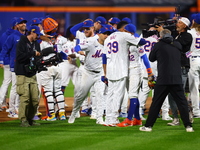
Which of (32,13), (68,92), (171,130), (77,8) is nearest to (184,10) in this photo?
(77,8)

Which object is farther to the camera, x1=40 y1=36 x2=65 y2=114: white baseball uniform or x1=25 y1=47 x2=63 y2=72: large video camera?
x1=40 y1=36 x2=65 y2=114: white baseball uniform

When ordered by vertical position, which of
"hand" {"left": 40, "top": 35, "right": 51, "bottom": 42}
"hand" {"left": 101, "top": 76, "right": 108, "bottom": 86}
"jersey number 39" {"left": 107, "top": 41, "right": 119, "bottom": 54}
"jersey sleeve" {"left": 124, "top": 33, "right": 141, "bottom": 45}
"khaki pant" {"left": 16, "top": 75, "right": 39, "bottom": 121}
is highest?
"hand" {"left": 40, "top": 35, "right": 51, "bottom": 42}

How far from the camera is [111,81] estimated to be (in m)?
9.97

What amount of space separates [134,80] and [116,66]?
52 centimetres

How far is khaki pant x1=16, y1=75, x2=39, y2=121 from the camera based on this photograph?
9984 mm

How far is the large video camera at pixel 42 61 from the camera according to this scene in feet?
32.6

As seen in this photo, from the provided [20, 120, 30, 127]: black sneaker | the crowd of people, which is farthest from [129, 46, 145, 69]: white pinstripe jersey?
[20, 120, 30, 127]: black sneaker

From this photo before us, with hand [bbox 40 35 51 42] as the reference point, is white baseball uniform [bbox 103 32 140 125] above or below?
below

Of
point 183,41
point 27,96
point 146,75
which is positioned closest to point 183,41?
point 183,41

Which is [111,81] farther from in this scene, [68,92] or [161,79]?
[68,92]

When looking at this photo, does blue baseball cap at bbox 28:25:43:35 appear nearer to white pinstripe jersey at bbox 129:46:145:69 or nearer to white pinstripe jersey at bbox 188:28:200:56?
white pinstripe jersey at bbox 129:46:145:69

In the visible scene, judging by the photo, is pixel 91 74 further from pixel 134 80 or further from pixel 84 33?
pixel 84 33

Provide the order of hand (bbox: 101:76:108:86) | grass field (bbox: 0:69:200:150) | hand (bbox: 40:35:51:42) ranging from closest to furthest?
grass field (bbox: 0:69:200:150) < hand (bbox: 101:76:108:86) < hand (bbox: 40:35:51:42)

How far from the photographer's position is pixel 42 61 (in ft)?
33.1
